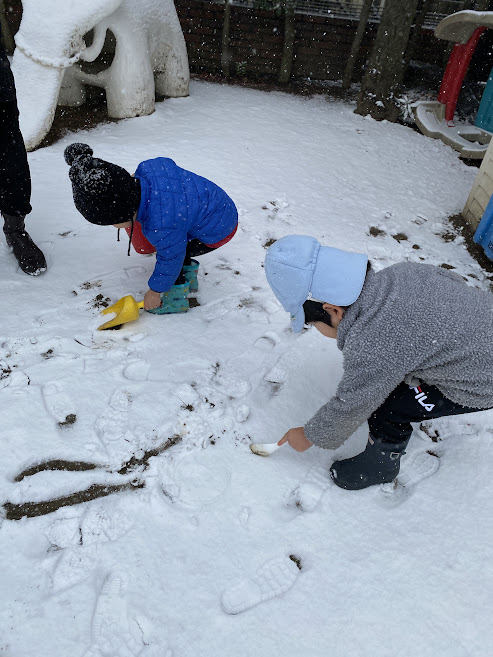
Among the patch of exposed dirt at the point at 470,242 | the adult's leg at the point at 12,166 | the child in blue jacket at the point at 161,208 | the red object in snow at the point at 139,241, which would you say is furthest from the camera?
the patch of exposed dirt at the point at 470,242

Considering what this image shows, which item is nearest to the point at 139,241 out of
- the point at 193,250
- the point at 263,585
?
the point at 193,250

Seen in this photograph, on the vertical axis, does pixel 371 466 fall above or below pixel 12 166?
below

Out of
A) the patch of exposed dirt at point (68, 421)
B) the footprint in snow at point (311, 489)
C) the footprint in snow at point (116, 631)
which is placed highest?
the footprint in snow at point (311, 489)

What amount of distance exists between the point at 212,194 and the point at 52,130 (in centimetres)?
232

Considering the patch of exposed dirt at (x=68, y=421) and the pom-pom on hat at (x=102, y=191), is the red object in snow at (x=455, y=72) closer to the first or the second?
the pom-pom on hat at (x=102, y=191)

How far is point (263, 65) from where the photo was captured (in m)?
5.27

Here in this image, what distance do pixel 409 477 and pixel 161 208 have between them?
1.26 meters

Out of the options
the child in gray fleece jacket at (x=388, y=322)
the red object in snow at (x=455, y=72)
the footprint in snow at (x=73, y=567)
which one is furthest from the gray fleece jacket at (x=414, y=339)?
the red object in snow at (x=455, y=72)

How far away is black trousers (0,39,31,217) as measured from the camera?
187cm

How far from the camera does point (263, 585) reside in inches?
47.8

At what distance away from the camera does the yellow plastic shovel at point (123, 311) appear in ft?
6.08

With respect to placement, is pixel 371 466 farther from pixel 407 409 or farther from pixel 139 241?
pixel 139 241

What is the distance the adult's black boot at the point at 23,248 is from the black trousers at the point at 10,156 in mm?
46

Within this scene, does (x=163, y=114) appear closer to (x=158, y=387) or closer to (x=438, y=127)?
(x=438, y=127)
